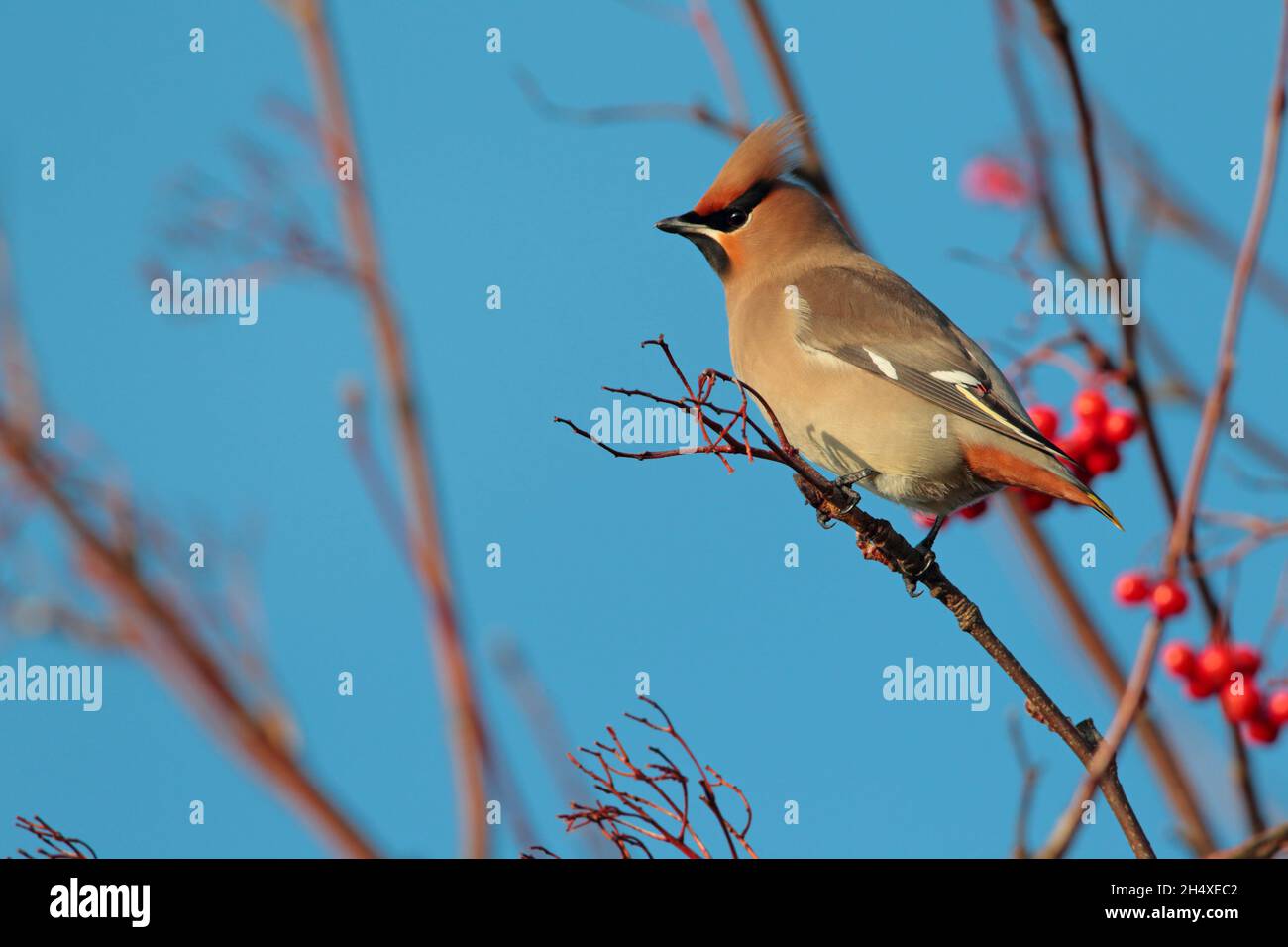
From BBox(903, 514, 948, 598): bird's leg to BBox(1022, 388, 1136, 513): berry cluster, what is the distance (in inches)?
8.3

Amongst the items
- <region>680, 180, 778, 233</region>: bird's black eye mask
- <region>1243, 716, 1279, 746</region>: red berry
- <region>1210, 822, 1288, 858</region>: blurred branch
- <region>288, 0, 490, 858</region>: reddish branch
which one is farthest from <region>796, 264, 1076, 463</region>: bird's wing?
<region>1210, 822, 1288, 858</region>: blurred branch

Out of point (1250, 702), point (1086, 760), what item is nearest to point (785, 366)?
point (1250, 702)

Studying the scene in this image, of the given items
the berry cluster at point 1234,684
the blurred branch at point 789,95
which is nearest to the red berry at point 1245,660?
the berry cluster at point 1234,684

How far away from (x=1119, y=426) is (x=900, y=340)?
665mm

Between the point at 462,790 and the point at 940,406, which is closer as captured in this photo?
the point at 462,790

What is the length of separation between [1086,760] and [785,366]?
6.47 ft

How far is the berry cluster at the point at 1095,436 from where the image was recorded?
12.3ft

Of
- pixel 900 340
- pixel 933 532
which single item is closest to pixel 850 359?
pixel 900 340

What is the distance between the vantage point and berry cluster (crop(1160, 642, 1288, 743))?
3500 millimetres

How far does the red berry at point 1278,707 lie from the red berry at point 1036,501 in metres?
0.64

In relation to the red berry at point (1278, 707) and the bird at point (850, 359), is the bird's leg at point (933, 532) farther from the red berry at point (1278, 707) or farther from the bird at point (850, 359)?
the red berry at point (1278, 707)
